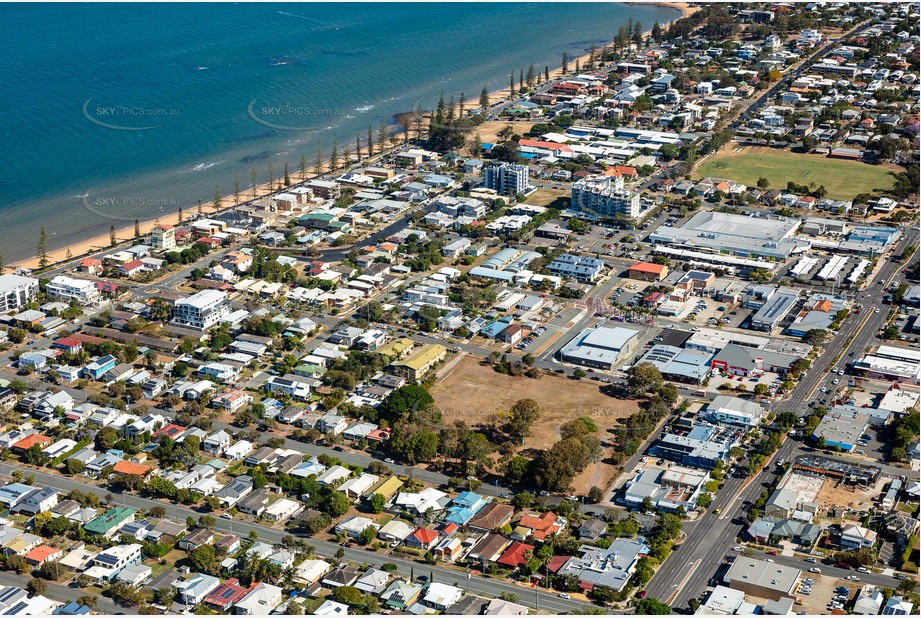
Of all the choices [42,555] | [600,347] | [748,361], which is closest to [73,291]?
[42,555]

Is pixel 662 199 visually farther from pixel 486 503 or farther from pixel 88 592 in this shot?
pixel 88 592

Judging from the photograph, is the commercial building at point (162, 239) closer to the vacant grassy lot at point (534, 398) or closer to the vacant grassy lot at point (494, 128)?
the vacant grassy lot at point (534, 398)

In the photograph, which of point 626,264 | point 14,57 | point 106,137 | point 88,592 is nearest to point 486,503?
point 88,592

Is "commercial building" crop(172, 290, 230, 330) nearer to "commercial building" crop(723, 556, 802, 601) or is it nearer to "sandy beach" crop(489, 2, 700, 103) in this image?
"commercial building" crop(723, 556, 802, 601)

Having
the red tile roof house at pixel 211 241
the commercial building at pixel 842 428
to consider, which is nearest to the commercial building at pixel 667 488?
the commercial building at pixel 842 428

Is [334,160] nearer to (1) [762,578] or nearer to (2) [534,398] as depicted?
(2) [534,398]

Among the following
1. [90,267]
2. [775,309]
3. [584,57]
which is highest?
[584,57]
